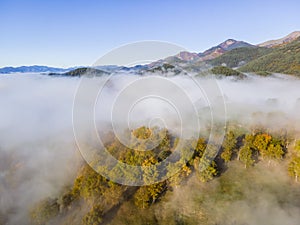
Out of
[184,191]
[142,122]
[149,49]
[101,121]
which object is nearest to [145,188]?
[184,191]

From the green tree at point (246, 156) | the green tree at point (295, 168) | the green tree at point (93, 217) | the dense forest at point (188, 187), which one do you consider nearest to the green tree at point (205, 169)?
the dense forest at point (188, 187)

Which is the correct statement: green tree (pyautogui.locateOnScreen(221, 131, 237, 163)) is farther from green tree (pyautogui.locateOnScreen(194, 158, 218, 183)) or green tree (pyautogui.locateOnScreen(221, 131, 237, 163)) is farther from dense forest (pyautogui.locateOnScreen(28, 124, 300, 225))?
green tree (pyautogui.locateOnScreen(194, 158, 218, 183))

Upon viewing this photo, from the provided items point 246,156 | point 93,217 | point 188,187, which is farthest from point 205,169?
point 93,217

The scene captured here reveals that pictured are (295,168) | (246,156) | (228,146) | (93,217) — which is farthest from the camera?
(228,146)

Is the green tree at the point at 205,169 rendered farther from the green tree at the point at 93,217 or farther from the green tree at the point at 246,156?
the green tree at the point at 93,217

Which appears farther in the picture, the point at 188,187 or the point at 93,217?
the point at 188,187

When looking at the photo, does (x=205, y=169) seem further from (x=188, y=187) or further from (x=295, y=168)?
(x=295, y=168)

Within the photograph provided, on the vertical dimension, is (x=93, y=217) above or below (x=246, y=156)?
below

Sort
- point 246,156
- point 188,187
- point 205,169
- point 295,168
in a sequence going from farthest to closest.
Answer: point 246,156 → point 205,169 → point 188,187 → point 295,168

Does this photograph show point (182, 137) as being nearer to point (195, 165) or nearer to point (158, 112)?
point (195, 165)
